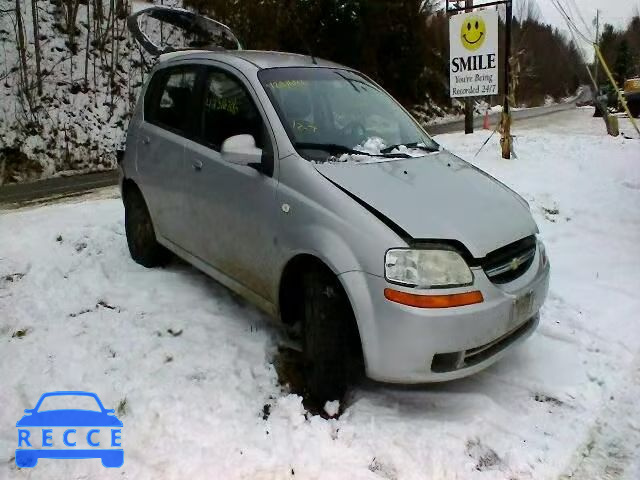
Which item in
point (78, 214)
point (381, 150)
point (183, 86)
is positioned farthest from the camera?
point (78, 214)

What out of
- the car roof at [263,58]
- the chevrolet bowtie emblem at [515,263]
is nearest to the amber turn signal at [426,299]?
the chevrolet bowtie emblem at [515,263]

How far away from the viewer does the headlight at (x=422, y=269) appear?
291cm

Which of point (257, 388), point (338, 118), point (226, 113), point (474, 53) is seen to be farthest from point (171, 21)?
point (474, 53)

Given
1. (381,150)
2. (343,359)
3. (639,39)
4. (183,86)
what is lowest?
(343,359)

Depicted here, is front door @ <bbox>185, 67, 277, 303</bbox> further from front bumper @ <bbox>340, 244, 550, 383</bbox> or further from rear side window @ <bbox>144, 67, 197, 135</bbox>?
front bumper @ <bbox>340, 244, 550, 383</bbox>

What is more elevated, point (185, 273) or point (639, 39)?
point (639, 39)

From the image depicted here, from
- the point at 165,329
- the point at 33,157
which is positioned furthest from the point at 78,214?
the point at 33,157

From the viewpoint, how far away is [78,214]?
6402mm

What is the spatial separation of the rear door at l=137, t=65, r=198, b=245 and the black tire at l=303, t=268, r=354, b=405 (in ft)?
5.10

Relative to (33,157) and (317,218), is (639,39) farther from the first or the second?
(317,218)

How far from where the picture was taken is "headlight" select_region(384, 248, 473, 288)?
2906mm

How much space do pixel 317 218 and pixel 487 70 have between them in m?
7.98

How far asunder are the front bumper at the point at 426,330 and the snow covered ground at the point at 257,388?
33 centimetres

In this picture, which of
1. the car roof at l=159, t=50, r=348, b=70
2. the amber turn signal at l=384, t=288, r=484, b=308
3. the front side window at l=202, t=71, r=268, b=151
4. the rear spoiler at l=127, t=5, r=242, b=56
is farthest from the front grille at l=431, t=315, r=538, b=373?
the rear spoiler at l=127, t=5, r=242, b=56
